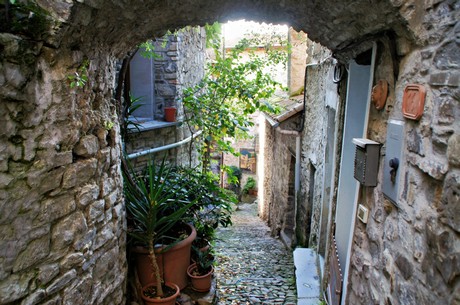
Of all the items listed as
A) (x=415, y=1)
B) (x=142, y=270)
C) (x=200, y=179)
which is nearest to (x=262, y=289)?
(x=200, y=179)

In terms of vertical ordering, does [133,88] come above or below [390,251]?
above

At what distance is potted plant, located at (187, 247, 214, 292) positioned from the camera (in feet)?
10.9

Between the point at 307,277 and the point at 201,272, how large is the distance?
1.51 metres

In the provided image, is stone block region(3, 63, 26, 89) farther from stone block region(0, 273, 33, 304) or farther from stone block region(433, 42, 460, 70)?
stone block region(433, 42, 460, 70)

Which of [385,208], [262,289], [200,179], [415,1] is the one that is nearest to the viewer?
[415,1]

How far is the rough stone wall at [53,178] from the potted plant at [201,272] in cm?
109

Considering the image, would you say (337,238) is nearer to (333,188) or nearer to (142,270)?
(333,188)

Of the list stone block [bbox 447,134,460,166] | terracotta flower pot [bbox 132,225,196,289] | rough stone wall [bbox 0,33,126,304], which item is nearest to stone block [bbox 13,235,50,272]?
rough stone wall [bbox 0,33,126,304]

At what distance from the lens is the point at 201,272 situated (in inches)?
135

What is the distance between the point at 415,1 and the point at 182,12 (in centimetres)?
138

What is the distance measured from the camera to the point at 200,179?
398 cm

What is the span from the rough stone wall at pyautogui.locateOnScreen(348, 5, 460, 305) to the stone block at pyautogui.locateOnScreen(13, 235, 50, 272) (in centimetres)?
171

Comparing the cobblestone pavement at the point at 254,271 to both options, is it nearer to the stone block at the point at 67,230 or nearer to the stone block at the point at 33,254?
the stone block at the point at 67,230

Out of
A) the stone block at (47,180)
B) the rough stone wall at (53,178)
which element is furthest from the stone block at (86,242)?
the stone block at (47,180)
